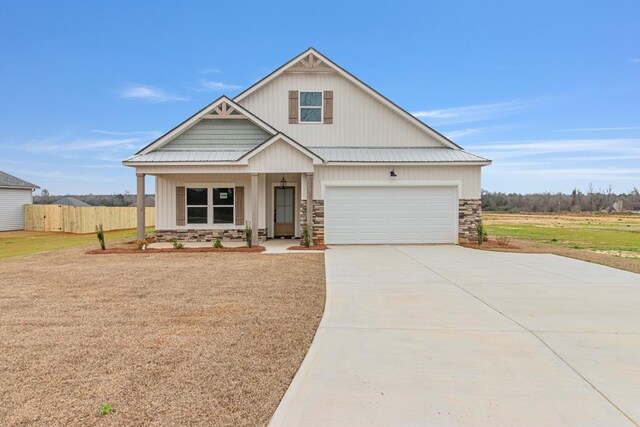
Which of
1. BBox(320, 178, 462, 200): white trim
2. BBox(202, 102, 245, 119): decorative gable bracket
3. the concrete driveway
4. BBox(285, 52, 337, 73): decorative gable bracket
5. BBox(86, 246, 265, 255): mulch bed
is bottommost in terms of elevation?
the concrete driveway

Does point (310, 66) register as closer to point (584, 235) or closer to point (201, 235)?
point (201, 235)

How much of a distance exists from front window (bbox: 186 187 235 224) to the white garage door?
4139 millimetres

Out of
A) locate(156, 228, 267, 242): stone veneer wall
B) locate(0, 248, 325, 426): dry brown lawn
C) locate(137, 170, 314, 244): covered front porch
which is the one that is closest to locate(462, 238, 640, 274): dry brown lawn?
locate(137, 170, 314, 244): covered front porch

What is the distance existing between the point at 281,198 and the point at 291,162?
2.98 metres

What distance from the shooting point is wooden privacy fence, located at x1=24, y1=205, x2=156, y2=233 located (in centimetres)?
2734

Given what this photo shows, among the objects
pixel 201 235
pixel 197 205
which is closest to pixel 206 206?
pixel 197 205

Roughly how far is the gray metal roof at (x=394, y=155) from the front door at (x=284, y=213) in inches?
91.7

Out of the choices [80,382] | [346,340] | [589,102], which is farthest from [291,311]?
[589,102]

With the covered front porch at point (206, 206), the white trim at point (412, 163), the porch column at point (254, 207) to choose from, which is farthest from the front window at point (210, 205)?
the white trim at point (412, 163)

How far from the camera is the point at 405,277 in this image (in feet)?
30.4

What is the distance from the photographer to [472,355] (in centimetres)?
457

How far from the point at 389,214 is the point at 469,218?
3129mm

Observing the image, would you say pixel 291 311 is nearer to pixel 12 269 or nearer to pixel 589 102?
pixel 12 269

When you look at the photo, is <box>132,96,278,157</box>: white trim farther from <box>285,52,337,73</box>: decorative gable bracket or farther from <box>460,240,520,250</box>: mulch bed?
<box>460,240,520,250</box>: mulch bed
